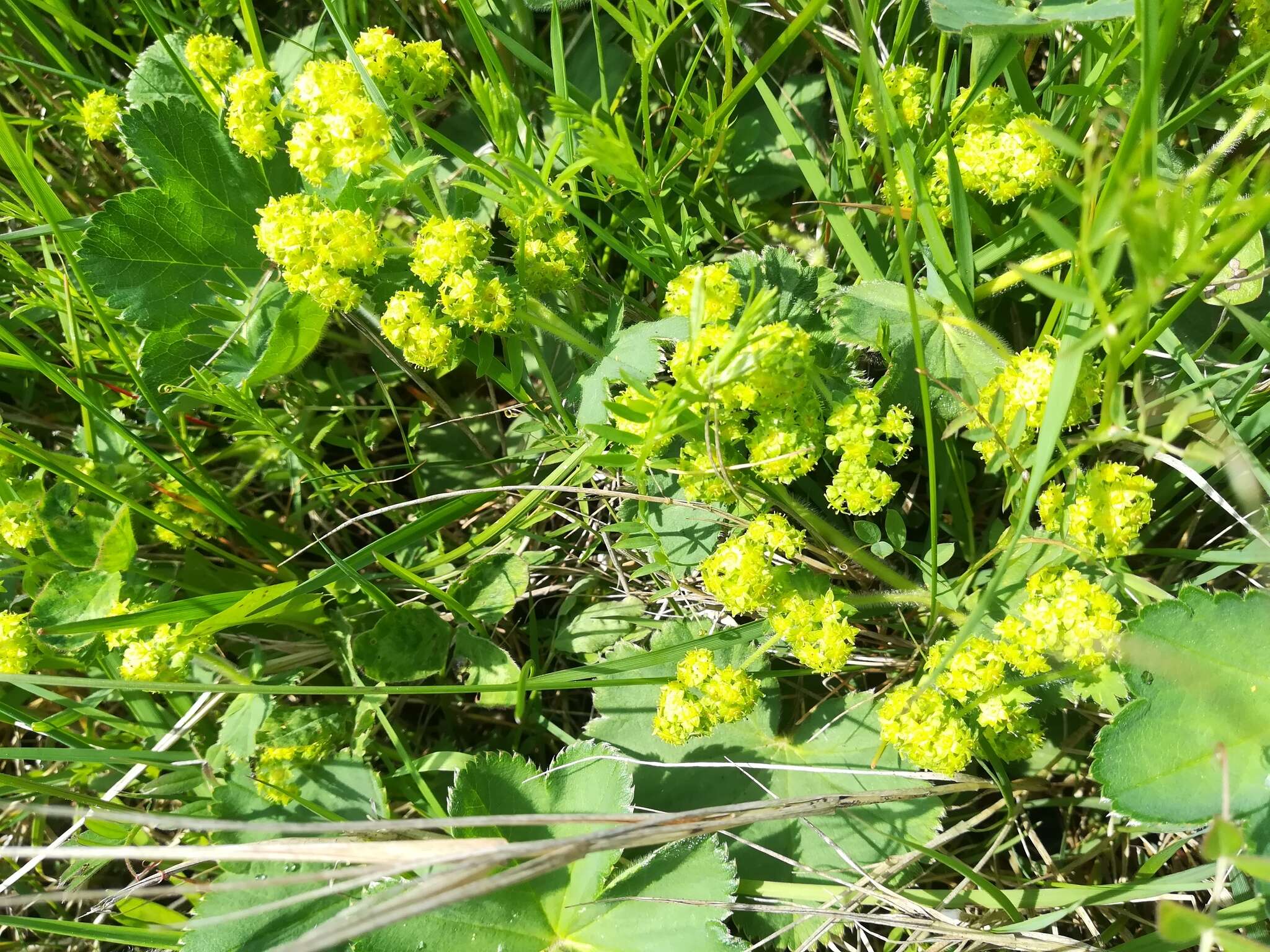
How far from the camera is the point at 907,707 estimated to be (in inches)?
85.9

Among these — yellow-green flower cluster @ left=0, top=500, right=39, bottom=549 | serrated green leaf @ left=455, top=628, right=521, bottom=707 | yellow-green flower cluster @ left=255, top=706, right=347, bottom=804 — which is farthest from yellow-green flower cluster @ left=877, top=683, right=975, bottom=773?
yellow-green flower cluster @ left=0, top=500, right=39, bottom=549

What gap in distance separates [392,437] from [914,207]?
2.21 m

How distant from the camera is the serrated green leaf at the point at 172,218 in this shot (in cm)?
304

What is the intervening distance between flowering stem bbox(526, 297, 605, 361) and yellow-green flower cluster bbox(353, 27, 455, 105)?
0.66 metres

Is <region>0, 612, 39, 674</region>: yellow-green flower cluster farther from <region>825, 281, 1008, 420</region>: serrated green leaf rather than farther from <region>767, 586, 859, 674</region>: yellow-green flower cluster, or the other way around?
<region>825, 281, 1008, 420</region>: serrated green leaf

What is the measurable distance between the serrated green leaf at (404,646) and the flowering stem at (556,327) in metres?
1.16

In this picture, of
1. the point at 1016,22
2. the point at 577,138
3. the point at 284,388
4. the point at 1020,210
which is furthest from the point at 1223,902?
the point at 284,388

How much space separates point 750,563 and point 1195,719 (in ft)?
3.78

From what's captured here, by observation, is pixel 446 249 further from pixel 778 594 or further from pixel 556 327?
pixel 778 594

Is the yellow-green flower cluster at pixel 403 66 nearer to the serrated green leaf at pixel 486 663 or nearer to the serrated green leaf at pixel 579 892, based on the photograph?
the serrated green leaf at pixel 486 663

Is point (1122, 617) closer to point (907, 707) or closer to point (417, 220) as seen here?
point (907, 707)

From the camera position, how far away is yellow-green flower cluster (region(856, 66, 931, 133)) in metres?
2.67

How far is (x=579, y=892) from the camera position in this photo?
9.14ft

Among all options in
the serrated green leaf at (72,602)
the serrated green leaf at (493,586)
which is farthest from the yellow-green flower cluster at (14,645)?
the serrated green leaf at (493,586)
